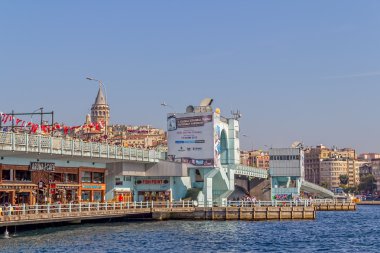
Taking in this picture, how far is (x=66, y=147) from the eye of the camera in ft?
246

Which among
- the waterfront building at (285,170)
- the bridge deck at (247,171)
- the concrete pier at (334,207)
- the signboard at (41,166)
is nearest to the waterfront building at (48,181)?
the signboard at (41,166)

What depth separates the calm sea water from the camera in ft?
185

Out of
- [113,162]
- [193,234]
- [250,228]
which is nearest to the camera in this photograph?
[193,234]

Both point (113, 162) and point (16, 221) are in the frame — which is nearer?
point (16, 221)

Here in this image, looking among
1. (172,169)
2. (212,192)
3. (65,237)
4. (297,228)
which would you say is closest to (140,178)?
(172,169)

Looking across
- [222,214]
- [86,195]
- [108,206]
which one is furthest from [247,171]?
[108,206]

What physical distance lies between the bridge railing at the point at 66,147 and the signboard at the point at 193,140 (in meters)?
4.95

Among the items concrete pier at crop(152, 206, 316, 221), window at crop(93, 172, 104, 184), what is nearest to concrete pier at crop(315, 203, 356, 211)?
concrete pier at crop(152, 206, 316, 221)

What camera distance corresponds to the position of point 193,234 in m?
69.4

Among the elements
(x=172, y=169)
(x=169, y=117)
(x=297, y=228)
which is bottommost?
(x=297, y=228)

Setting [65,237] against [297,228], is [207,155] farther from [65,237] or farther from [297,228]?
[65,237]

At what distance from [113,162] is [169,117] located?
46.3 feet

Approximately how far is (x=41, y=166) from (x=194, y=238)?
849 inches

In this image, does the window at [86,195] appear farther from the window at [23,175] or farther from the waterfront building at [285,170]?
the waterfront building at [285,170]
